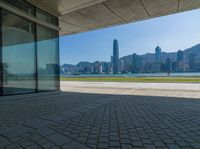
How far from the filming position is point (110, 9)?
966cm

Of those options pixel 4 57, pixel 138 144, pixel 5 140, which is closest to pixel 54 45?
pixel 4 57

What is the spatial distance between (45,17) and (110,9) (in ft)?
12.5

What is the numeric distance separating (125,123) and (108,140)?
1190mm

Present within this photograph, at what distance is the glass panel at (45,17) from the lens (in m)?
9.39

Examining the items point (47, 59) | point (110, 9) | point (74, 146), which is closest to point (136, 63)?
point (110, 9)

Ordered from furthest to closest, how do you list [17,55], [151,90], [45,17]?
[151,90] → [45,17] → [17,55]

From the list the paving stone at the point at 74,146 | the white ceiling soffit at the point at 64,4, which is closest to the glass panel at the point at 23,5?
the white ceiling soffit at the point at 64,4

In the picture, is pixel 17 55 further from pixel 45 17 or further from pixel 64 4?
pixel 64 4

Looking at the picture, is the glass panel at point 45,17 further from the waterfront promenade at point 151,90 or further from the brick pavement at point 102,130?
the brick pavement at point 102,130

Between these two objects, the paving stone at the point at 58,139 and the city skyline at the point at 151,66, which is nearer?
the paving stone at the point at 58,139

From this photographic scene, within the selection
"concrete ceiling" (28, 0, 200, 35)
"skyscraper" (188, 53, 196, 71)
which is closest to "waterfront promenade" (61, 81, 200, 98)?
"concrete ceiling" (28, 0, 200, 35)

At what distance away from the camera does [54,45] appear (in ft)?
35.1

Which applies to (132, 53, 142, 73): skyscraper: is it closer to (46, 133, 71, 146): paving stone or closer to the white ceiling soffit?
the white ceiling soffit

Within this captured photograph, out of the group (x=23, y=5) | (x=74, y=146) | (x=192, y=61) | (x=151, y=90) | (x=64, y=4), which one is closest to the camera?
(x=74, y=146)
